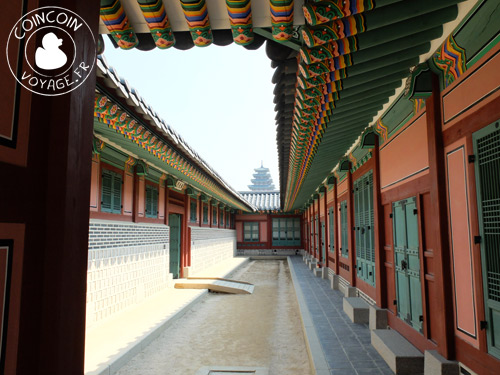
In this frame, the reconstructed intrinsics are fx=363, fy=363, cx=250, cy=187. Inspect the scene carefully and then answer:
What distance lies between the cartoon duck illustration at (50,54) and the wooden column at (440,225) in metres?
3.81

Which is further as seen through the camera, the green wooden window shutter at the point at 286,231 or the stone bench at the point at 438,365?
the green wooden window shutter at the point at 286,231

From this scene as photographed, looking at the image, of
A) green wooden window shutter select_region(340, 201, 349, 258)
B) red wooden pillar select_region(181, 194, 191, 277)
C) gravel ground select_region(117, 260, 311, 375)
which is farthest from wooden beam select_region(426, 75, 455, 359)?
red wooden pillar select_region(181, 194, 191, 277)

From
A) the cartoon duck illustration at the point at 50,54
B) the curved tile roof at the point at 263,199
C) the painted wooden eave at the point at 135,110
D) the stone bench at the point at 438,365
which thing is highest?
the curved tile roof at the point at 263,199

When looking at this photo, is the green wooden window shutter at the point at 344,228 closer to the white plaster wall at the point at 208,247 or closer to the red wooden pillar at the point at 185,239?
the red wooden pillar at the point at 185,239

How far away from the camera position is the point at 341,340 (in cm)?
627

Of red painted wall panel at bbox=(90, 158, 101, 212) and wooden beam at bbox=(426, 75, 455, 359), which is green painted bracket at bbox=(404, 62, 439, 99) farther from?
red painted wall panel at bbox=(90, 158, 101, 212)

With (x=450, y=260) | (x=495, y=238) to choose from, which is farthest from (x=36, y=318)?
(x=450, y=260)

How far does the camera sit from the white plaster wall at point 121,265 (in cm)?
733

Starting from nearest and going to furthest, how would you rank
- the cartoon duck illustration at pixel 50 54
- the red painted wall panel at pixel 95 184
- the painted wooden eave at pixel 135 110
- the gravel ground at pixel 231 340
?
the cartoon duck illustration at pixel 50 54
the painted wooden eave at pixel 135 110
the gravel ground at pixel 231 340
the red painted wall panel at pixel 95 184

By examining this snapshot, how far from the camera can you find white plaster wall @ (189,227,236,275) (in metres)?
15.7

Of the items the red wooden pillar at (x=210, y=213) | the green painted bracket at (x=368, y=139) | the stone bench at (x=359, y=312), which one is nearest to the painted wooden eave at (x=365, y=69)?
the green painted bracket at (x=368, y=139)

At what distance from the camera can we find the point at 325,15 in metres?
2.57

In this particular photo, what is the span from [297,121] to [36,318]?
4173 mm

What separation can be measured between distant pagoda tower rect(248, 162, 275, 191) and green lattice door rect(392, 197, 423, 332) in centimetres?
5447
